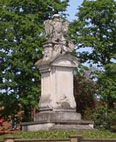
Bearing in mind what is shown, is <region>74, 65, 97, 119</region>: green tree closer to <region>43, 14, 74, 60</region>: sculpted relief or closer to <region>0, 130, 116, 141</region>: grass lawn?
<region>43, 14, 74, 60</region>: sculpted relief

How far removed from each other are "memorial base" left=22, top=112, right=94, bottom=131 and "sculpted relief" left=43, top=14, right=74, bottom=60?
3.54 metres

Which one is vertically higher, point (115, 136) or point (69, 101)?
point (69, 101)

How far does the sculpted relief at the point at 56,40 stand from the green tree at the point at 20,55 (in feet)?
42.3

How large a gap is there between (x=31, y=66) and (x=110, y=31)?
9.11 meters

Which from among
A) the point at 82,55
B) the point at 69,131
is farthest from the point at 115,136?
the point at 82,55

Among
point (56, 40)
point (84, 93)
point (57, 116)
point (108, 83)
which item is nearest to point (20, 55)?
point (108, 83)

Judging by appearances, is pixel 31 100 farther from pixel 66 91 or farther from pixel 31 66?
pixel 66 91

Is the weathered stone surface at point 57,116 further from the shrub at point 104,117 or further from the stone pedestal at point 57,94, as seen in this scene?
the shrub at point 104,117

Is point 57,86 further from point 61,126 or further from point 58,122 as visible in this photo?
point 61,126

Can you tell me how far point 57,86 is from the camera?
30.4 meters

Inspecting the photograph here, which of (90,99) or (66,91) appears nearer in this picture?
(66,91)

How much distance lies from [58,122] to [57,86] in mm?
2360

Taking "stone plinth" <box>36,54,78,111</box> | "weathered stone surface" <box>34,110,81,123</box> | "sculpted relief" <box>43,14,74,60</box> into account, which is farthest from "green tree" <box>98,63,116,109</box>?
"weathered stone surface" <box>34,110,81,123</box>

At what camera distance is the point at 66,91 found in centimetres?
3075
